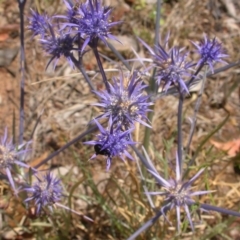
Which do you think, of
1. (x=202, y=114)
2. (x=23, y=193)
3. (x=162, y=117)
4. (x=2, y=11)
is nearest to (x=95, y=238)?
(x=23, y=193)

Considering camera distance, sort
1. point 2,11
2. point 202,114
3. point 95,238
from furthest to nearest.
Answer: point 2,11 → point 202,114 → point 95,238

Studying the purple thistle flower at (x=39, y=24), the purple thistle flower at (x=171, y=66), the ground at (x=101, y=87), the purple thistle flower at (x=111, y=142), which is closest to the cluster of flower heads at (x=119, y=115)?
the purple thistle flower at (x=111, y=142)

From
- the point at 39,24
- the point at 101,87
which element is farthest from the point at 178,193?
the point at 101,87

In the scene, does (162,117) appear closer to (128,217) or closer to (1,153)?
(128,217)

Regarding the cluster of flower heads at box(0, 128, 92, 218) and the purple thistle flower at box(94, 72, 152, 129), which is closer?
the purple thistle flower at box(94, 72, 152, 129)

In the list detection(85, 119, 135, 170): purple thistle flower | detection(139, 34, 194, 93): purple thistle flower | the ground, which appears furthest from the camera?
the ground

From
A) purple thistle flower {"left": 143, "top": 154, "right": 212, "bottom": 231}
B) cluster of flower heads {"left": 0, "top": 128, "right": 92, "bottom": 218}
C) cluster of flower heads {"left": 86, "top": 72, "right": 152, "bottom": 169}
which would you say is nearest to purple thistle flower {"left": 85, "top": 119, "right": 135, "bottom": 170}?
cluster of flower heads {"left": 86, "top": 72, "right": 152, "bottom": 169}

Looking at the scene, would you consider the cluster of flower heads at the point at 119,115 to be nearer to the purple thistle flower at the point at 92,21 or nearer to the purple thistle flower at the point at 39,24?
the purple thistle flower at the point at 92,21

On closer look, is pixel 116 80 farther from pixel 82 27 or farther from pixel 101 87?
pixel 101 87

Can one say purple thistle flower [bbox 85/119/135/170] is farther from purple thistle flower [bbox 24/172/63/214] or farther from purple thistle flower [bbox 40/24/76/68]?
purple thistle flower [bbox 24/172/63/214]
